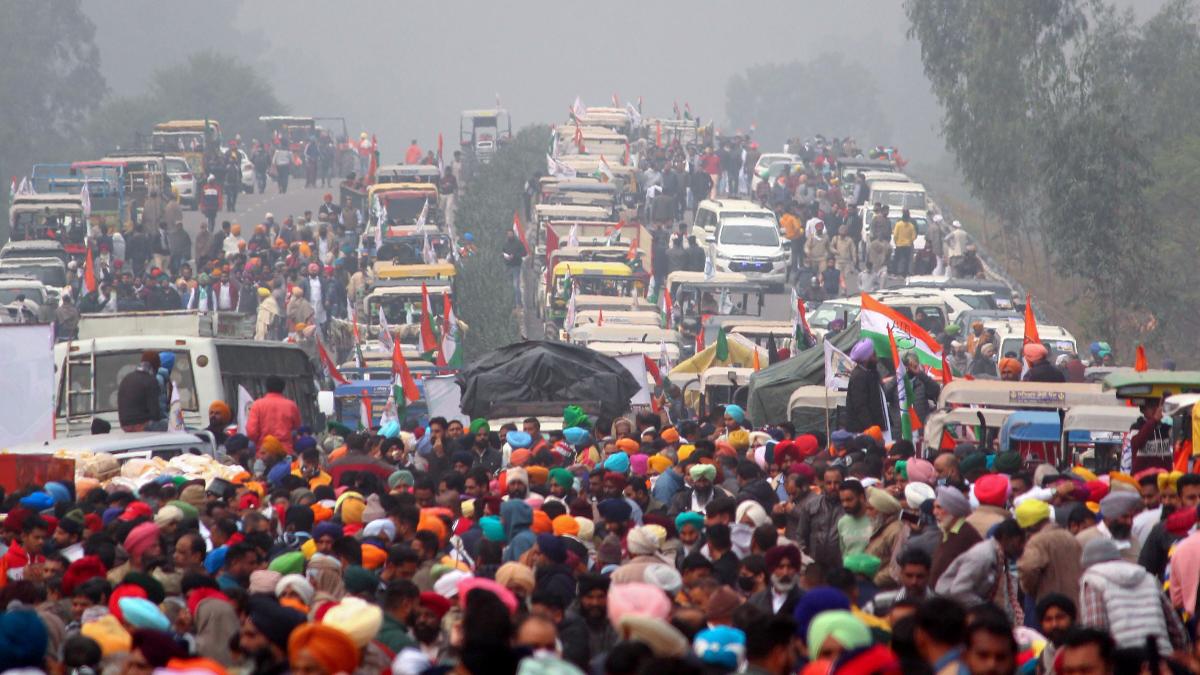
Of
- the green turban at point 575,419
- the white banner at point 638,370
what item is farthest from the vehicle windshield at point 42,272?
the green turban at point 575,419

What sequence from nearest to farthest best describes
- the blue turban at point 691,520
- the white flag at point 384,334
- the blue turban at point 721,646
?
1. the blue turban at point 721,646
2. the blue turban at point 691,520
3. the white flag at point 384,334

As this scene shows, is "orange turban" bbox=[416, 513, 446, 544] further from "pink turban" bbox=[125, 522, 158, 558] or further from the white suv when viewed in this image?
the white suv

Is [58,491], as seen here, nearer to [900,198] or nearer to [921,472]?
[921,472]

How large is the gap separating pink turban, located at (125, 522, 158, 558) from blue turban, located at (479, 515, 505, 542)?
5.75 feet

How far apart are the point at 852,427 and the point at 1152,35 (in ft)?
134

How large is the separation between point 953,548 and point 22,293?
30.4m

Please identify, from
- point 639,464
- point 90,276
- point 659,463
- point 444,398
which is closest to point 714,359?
point 444,398

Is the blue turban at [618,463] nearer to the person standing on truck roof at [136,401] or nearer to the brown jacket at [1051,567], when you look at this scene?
the person standing on truck roof at [136,401]

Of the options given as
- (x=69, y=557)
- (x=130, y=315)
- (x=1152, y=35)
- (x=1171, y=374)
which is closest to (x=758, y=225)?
(x=1152, y=35)

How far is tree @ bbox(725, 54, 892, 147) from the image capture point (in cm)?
15762

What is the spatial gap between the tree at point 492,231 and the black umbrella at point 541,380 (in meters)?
13.7

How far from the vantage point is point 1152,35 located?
190 feet

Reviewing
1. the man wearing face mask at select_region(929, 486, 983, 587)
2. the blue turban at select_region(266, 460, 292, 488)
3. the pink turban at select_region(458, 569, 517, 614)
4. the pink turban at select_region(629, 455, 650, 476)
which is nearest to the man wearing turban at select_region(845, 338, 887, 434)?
the pink turban at select_region(629, 455, 650, 476)

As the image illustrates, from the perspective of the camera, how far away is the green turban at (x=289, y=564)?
36.4 ft
